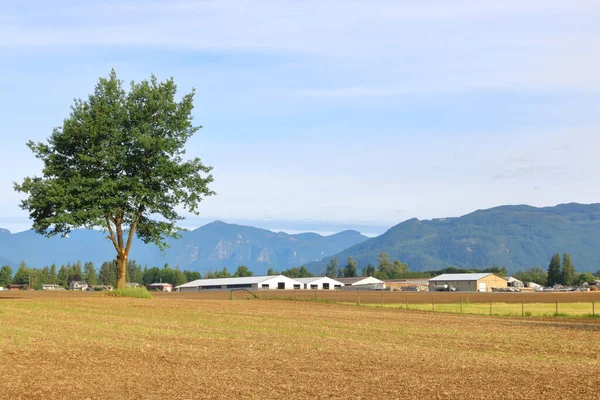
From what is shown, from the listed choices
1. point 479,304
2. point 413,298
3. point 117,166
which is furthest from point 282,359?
point 413,298

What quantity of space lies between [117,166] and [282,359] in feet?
130

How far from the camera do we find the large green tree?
2442 inches

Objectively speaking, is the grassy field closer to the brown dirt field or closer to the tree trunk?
the tree trunk

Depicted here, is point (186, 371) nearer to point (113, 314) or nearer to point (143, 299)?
point (113, 314)

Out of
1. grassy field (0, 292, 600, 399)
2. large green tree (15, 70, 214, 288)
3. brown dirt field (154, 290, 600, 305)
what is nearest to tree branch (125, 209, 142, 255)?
large green tree (15, 70, 214, 288)

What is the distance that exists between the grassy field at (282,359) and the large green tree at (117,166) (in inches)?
689

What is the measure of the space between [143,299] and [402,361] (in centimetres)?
4300

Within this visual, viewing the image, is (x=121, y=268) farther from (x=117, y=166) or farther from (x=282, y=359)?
(x=282, y=359)

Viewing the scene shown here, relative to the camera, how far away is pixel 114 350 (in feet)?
94.8

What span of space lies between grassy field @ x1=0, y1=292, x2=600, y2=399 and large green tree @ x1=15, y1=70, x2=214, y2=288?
57.4ft

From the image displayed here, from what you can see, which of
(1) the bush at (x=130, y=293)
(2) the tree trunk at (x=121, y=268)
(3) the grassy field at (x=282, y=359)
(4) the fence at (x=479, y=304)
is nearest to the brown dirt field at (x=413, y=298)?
(4) the fence at (x=479, y=304)

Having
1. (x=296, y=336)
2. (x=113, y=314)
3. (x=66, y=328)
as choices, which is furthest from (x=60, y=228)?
(x=296, y=336)

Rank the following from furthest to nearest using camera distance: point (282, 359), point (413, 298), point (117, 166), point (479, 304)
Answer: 1. point (413, 298)
2. point (479, 304)
3. point (117, 166)
4. point (282, 359)

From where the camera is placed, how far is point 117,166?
63469mm
